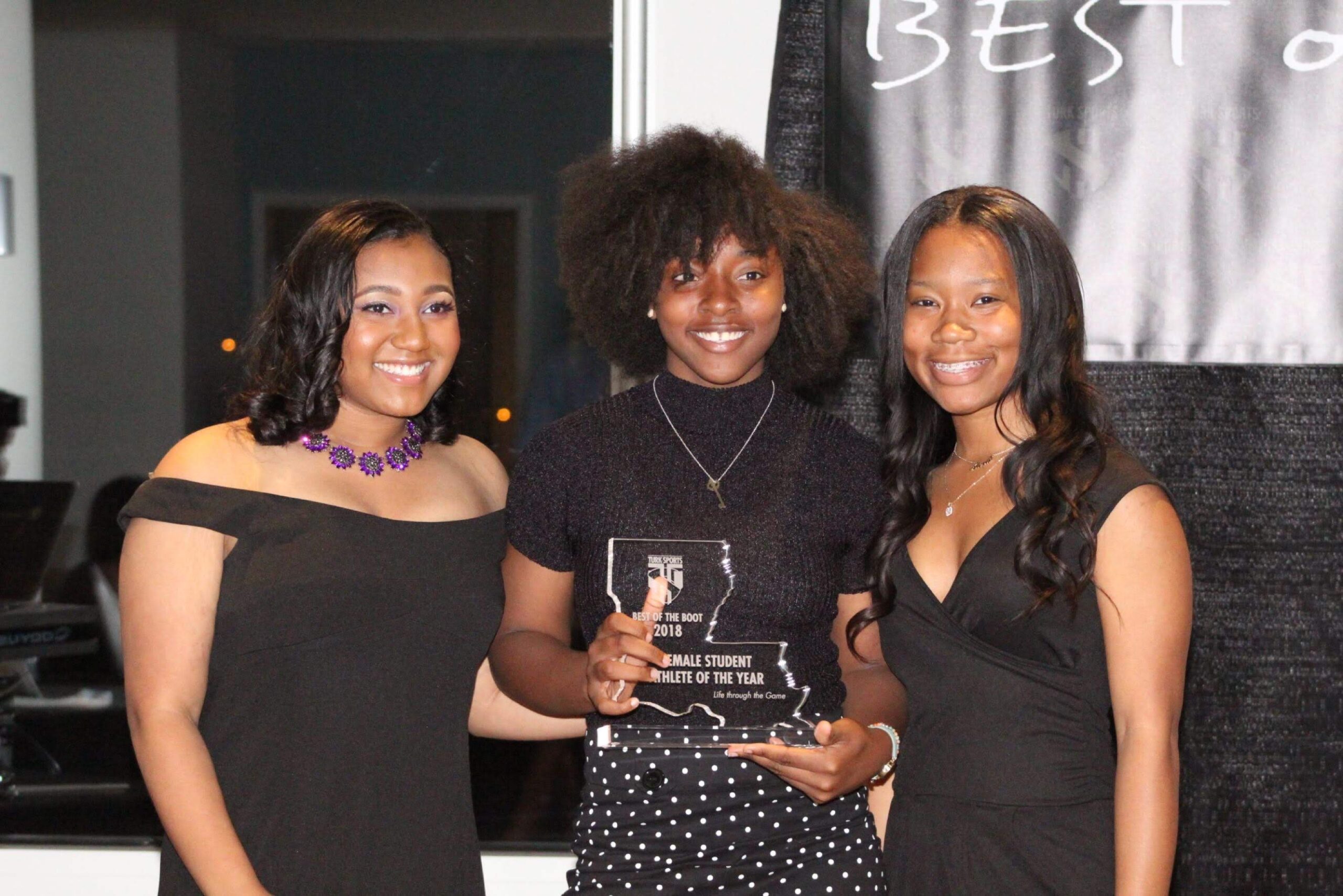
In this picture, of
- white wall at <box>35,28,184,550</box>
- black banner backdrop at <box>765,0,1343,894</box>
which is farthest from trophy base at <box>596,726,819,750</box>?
white wall at <box>35,28,184,550</box>

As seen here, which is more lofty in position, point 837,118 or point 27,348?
point 837,118

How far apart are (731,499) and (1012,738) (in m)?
0.59

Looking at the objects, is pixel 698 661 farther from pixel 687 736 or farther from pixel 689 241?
pixel 689 241

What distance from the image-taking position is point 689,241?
89.0 inches

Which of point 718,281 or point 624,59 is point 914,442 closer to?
point 718,281

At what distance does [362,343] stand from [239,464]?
279 millimetres

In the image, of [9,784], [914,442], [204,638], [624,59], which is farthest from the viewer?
[9,784]

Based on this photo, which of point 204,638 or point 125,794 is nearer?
point 204,638

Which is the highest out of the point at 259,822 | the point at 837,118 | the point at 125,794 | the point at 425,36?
the point at 425,36

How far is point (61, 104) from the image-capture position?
12.4 feet

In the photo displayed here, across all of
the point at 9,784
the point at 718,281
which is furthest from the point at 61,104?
the point at 718,281

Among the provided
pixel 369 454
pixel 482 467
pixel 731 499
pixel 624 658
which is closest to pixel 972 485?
pixel 731 499

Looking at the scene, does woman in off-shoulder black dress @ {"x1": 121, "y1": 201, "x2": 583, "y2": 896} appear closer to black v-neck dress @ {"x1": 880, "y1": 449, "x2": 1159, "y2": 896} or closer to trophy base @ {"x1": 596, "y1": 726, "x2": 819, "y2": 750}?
trophy base @ {"x1": 596, "y1": 726, "x2": 819, "y2": 750}

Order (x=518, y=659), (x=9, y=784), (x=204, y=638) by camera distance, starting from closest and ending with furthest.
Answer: (x=204, y=638) < (x=518, y=659) < (x=9, y=784)
